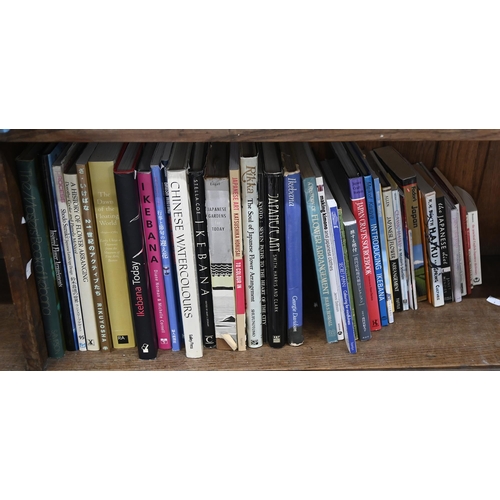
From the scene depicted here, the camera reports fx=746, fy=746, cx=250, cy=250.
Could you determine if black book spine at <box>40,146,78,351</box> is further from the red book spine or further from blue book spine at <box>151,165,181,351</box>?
the red book spine

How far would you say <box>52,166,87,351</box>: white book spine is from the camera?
1.28 m

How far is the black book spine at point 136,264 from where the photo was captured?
4.15 ft

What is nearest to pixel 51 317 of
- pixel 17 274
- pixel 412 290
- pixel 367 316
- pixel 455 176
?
pixel 17 274

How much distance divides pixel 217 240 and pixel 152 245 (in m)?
0.12

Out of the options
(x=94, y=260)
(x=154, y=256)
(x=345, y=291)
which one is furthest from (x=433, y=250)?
(x=94, y=260)

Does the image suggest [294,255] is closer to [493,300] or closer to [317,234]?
A: [317,234]

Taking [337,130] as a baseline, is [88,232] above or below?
below

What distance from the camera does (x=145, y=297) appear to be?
53.2 inches

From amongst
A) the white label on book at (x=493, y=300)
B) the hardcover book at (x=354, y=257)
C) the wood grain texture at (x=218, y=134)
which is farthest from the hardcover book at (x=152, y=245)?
the white label on book at (x=493, y=300)

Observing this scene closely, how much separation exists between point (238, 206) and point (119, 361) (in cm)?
38

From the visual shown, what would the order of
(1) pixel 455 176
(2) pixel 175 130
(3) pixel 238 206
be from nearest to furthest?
(2) pixel 175 130
(3) pixel 238 206
(1) pixel 455 176

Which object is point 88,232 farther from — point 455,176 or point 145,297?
point 455,176

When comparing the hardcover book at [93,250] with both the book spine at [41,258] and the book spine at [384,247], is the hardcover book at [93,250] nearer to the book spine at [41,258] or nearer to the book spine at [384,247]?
the book spine at [41,258]

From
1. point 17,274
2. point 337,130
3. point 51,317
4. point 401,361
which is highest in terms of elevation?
point 337,130
